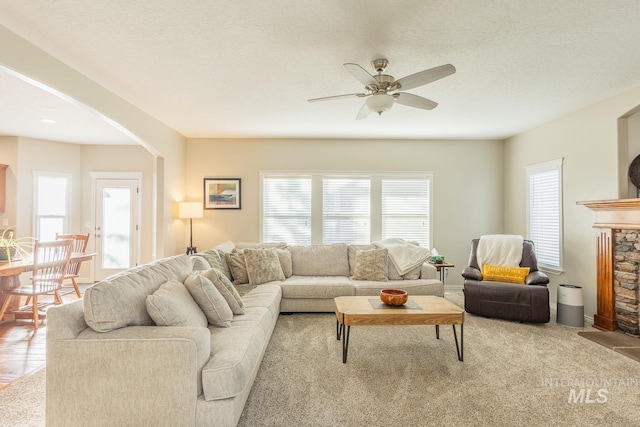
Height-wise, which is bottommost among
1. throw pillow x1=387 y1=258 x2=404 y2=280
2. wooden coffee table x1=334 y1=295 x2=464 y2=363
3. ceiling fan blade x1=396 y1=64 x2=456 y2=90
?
wooden coffee table x1=334 y1=295 x2=464 y2=363

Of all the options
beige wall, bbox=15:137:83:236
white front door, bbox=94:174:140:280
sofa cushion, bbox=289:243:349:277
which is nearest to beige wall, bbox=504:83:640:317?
sofa cushion, bbox=289:243:349:277

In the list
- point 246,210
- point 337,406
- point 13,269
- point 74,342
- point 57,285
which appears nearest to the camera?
point 74,342

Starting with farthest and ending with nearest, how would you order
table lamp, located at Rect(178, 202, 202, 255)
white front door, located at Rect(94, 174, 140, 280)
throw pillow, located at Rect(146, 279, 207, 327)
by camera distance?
white front door, located at Rect(94, 174, 140, 280) → table lamp, located at Rect(178, 202, 202, 255) → throw pillow, located at Rect(146, 279, 207, 327)

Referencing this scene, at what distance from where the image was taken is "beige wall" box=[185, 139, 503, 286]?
5672mm

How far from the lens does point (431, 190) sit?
18.8 feet

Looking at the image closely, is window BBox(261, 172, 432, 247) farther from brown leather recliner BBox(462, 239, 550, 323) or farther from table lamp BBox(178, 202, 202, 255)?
brown leather recliner BBox(462, 239, 550, 323)

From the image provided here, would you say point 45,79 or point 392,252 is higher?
point 45,79

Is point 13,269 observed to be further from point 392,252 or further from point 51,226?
point 392,252

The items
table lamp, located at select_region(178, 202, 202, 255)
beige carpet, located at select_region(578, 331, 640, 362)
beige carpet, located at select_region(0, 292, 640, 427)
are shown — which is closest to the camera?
beige carpet, located at select_region(0, 292, 640, 427)

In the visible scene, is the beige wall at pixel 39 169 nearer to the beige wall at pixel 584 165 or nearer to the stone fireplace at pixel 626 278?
the beige wall at pixel 584 165

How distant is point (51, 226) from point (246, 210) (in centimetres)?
356

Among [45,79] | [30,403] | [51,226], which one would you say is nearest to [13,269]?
[30,403]

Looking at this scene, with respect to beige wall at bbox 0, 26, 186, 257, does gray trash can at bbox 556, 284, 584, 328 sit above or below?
below

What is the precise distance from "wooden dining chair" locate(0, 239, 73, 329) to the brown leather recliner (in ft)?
16.9
